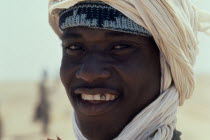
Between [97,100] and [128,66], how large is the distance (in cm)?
28

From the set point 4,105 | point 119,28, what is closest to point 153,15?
point 119,28

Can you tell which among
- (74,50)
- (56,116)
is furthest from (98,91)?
(56,116)

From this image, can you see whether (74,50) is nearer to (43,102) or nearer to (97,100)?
(97,100)

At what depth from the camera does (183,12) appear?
3.87 meters

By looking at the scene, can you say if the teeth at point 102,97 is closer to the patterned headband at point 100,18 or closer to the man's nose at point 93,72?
the man's nose at point 93,72

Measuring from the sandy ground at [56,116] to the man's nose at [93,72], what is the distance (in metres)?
17.2

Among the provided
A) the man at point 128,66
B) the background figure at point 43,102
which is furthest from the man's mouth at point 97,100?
the background figure at point 43,102

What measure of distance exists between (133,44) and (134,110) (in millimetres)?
397

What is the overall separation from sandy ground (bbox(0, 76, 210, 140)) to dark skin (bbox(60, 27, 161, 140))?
1710 centimetres

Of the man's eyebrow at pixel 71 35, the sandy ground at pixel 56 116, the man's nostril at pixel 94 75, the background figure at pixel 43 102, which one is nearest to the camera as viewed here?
the man's nostril at pixel 94 75

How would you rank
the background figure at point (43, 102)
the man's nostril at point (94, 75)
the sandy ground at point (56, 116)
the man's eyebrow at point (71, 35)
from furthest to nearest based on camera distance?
the sandy ground at point (56, 116), the background figure at point (43, 102), the man's eyebrow at point (71, 35), the man's nostril at point (94, 75)

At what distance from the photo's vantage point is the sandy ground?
24.2 meters

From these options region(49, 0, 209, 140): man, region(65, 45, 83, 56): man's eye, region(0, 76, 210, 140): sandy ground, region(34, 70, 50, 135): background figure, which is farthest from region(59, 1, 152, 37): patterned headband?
region(0, 76, 210, 140): sandy ground

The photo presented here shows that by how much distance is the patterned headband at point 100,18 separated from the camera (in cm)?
371
